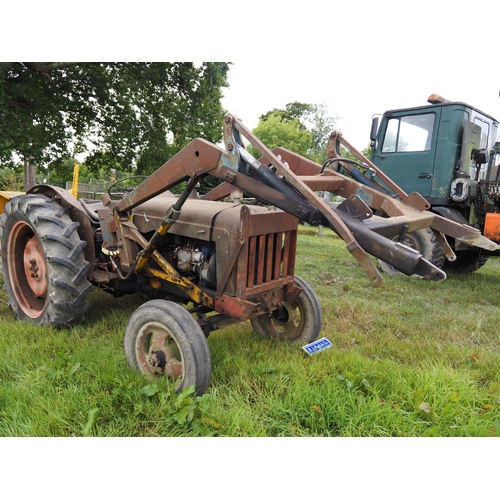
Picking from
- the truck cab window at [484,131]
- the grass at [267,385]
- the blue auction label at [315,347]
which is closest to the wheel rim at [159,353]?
the grass at [267,385]

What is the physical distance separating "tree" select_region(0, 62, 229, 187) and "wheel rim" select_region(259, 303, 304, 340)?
604 centimetres

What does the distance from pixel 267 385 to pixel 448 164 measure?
557 cm

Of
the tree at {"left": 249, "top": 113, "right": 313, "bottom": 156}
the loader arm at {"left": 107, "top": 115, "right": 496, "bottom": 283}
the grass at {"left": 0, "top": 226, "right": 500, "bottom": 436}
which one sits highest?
the tree at {"left": 249, "top": 113, "right": 313, "bottom": 156}

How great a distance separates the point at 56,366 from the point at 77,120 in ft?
23.3

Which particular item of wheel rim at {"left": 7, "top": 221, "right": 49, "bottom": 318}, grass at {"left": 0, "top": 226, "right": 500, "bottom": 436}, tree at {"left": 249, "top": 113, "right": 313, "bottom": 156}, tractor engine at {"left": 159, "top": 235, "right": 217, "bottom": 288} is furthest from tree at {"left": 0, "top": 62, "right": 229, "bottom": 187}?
tree at {"left": 249, "top": 113, "right": 313, "bottom": 156}

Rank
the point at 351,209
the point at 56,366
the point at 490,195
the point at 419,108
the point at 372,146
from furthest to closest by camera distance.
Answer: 1. the point at 372,146
2. the point at 419,108
3. the point at 490,195
4. the point at 56,366
5. the point at 351,209

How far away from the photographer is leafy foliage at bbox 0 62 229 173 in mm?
7574

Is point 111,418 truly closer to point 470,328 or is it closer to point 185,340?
point 185,340

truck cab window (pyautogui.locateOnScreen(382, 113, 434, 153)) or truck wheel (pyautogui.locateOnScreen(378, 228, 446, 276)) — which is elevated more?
truck cab window (pyautogui.locateOnScreen(382, 113, 434, 153))

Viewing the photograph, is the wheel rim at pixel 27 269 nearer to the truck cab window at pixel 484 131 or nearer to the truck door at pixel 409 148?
the truck door at pixel 409 148

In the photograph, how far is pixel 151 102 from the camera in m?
8.86

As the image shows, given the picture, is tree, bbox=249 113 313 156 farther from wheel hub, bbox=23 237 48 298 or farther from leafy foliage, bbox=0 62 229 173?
wheel hub, bbox=23 237 48 298

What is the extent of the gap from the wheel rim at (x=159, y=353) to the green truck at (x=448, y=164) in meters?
4.81

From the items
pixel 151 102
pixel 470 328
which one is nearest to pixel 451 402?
pixel 470 328
